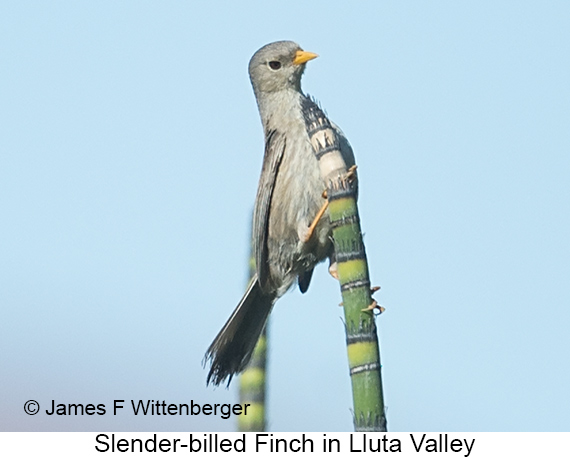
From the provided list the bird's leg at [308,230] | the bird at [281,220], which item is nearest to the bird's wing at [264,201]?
the bird at [281,220]

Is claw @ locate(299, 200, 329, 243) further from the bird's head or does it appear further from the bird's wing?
the bird's head

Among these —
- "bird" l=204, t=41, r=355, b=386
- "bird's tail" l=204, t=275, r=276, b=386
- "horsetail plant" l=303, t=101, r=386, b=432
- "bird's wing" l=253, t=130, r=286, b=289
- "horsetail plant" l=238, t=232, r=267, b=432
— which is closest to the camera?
"horsetail plant" l=303, t=101, r=386, b=432

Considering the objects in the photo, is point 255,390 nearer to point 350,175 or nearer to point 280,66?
point 350,175

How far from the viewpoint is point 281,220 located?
6.50 m

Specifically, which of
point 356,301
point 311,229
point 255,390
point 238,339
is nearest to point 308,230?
point 311,229

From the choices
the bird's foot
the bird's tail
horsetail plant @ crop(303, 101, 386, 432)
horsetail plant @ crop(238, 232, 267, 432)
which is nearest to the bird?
Result: the bird's tail

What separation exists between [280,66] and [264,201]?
120cm

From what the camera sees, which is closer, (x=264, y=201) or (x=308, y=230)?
(x=308, y=230)

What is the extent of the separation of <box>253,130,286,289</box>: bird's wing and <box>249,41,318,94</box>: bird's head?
2.09 feet

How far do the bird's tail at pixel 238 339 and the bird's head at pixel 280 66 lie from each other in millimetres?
1551

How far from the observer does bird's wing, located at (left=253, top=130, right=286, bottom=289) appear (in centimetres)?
649

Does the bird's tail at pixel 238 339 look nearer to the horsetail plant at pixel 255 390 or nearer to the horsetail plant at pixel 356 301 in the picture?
the horsetail plant at pixel 255 390
